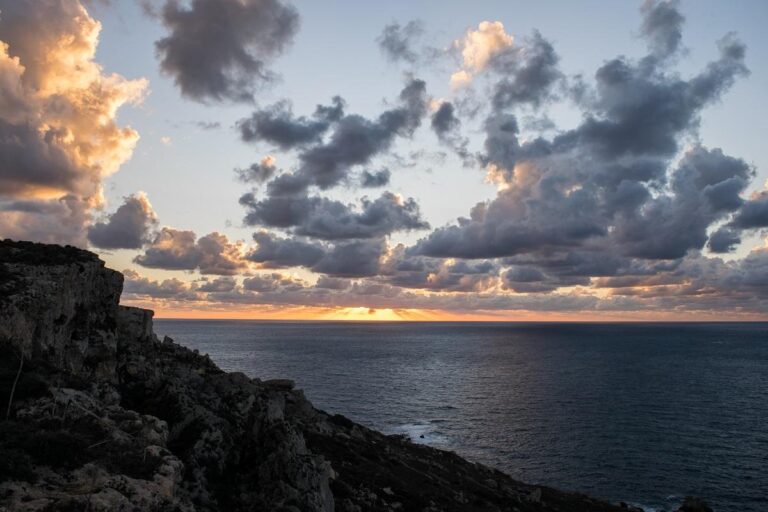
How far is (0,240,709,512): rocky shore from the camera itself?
16.3 metres

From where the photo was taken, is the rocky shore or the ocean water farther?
the ocean water

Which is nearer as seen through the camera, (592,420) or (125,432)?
(125,432)

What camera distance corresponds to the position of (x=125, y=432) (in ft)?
69.3

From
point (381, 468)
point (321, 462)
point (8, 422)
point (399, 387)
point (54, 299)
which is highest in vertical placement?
point (54, 299)

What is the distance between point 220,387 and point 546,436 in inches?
2941

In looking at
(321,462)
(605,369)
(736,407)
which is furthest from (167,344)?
Answer: (605,369)

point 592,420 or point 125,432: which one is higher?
point 125,432

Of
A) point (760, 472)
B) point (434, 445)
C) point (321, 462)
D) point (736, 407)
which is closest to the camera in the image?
point (321, 462)

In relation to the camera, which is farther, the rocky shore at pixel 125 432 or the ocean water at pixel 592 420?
the ocean water at pixel 592 420

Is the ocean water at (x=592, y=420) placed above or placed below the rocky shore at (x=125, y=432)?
below

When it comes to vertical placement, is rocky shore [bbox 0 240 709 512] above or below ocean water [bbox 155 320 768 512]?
above

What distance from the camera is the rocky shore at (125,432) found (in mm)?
16297

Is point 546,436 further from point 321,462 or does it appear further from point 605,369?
point 605,369

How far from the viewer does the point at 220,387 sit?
128 feet
